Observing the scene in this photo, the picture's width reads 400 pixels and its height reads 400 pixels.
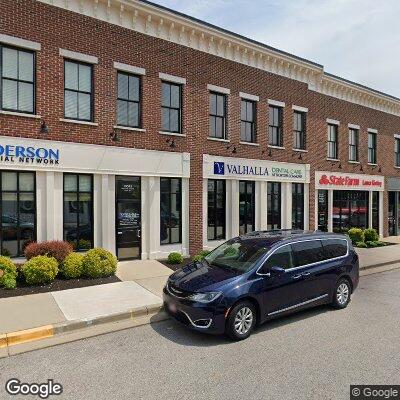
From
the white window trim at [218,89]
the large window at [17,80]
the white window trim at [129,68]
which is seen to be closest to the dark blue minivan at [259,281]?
the large window at [17,80]

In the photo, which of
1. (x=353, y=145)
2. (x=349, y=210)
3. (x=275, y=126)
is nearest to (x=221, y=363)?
(x=275, y=126)

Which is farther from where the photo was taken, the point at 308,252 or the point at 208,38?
the point at 208,38

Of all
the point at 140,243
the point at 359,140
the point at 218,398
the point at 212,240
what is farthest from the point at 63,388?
the point at 359,140

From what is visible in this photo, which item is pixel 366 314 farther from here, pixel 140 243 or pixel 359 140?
pixel 359 140

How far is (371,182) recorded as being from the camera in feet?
68.7

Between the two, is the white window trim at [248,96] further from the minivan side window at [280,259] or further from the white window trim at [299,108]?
the minivan side window at [280,259]

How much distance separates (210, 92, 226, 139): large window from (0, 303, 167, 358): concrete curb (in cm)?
867

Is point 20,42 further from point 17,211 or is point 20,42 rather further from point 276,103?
point 276,103

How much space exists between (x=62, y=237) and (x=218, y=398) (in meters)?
8.03

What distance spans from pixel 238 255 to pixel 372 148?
58.9 ft

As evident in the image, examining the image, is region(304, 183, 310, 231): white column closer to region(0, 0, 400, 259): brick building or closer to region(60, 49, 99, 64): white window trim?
region(0, 0, 400, 259): brick building

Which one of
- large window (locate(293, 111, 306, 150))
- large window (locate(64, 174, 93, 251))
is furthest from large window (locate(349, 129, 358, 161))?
large window (locate(64, 174, 93, 251))

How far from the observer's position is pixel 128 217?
11.9m

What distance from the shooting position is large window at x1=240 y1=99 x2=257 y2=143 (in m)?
14.9
